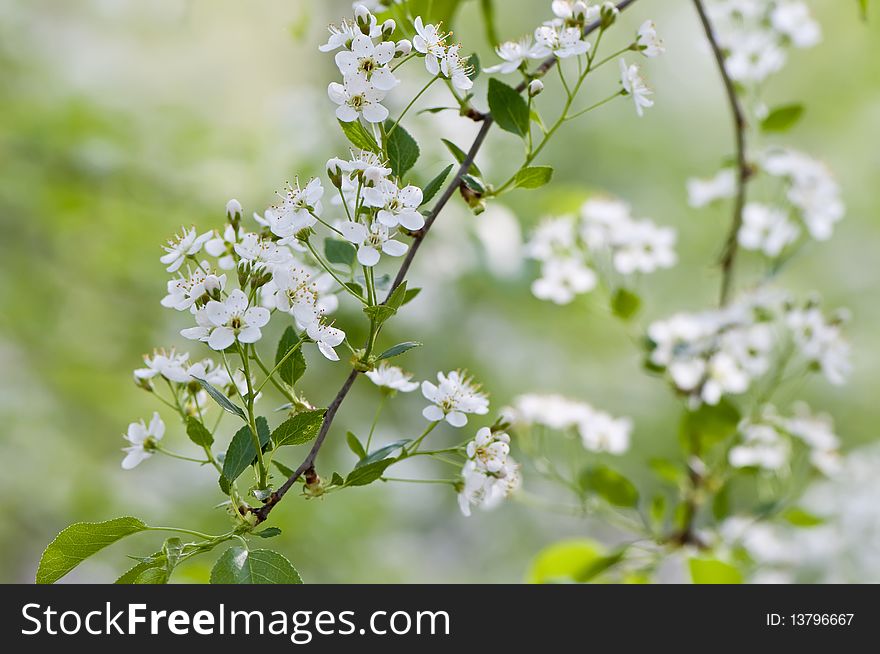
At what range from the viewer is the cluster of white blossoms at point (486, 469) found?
0.53 metres

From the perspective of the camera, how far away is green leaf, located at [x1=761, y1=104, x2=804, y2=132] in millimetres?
867

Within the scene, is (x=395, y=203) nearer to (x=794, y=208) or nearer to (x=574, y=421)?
(x=574, y=421)

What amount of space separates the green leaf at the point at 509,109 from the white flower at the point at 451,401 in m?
0.15

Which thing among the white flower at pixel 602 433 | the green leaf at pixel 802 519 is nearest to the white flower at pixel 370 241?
the white flower at pixel 602 433

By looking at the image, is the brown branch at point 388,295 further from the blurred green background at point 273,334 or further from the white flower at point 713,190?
the white flower at point 713,190

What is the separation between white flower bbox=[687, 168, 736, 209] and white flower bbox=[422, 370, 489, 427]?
0.52 meters

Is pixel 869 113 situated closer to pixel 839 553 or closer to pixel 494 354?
pixel 494 354

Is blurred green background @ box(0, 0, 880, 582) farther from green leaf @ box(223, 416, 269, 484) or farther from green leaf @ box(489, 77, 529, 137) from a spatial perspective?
green leaf @ box(223, 416, 269, 484)

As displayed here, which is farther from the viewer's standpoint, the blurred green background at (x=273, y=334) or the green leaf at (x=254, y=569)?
the blurred green background at (x=273, y=334)

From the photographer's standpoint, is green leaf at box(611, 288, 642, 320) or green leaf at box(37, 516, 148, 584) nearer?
green leaf at box(37, 516, 148, 584)

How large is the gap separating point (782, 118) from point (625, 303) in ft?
0.75

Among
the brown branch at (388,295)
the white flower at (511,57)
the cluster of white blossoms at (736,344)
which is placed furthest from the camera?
the cluster of white blossoms at (736,344)

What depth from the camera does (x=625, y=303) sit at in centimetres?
89

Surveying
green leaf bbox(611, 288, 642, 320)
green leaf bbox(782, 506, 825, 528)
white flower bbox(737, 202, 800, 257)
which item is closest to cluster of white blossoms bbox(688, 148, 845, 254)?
white flower bbox(737, 202, 800, 257)
